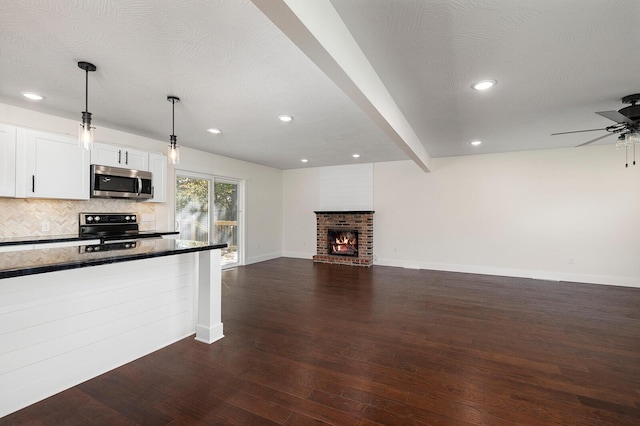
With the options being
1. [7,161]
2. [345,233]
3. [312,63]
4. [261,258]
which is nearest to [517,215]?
[345,233]

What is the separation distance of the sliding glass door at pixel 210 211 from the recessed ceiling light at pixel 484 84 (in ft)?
15.7

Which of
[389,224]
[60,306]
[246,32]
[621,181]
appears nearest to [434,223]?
[389,224]

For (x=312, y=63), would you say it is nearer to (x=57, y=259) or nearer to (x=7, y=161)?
(x=57, y=259)

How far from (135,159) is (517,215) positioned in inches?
274

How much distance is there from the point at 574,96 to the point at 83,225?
20.0 feet

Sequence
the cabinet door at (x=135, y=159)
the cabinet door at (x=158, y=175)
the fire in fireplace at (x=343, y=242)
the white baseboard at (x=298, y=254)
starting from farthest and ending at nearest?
the white baseboard at (x=298, y=254) → the fire in fireplace at (x=343, y=242) → the cabinet door at (x=158, y=175) → the cabinet door at (x=135, y=159)

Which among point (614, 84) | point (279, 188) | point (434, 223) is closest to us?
point (614, 84)

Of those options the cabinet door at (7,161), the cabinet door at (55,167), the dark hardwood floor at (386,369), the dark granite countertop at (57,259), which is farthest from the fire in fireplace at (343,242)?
the cabinet door at (7,161)

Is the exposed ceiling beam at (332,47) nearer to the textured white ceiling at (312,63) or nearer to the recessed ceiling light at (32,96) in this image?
the textured white ceiling at (312,63)

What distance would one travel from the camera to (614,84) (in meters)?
2.65

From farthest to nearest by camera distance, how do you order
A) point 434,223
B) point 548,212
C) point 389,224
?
point 389,224 → point 434,223 → point 548,212

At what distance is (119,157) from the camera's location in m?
4.11

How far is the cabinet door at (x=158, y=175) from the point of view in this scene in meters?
4.56

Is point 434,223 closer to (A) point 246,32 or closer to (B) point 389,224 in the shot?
(B) point 389,224
